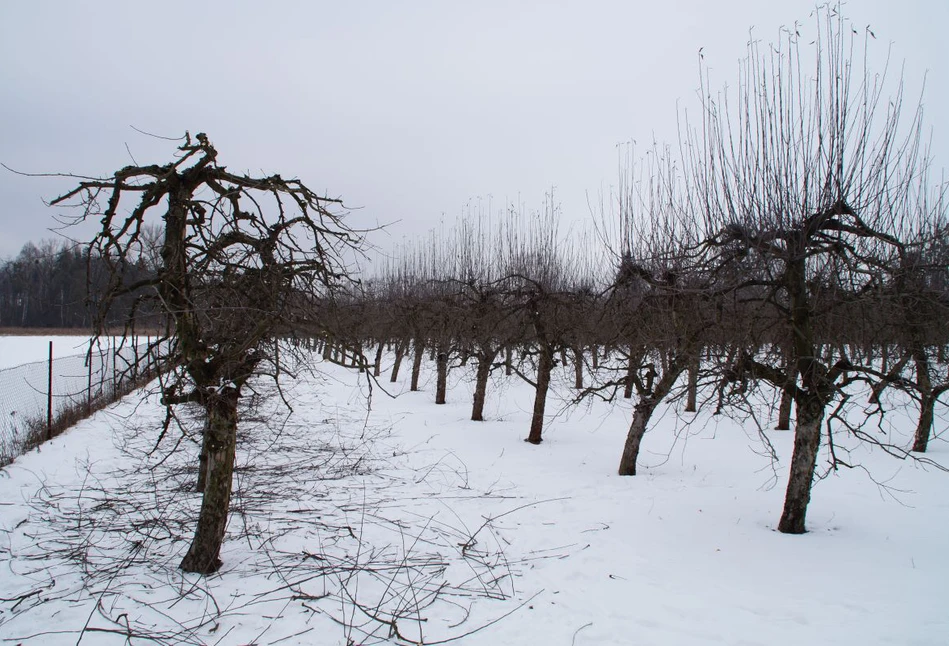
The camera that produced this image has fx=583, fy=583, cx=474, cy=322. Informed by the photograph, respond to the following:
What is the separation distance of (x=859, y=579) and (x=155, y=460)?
8.79 m

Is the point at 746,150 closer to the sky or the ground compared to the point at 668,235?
closer to the sky

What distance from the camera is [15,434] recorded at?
9602 millimetres

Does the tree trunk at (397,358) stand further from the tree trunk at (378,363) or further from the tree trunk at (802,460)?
the tree trunk at (802,460)

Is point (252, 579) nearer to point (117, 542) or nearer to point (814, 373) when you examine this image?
point (117, 542)

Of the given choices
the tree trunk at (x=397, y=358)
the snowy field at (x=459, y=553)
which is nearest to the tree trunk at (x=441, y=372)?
the tree trunk at (x=397, y=358)

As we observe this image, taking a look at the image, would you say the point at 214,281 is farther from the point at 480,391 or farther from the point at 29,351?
the point at 29,351

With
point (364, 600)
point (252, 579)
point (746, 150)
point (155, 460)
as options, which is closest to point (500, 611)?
point (364, 600)

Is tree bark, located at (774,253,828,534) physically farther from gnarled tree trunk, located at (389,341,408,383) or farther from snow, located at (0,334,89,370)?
snow, located at (0,334,89,370)

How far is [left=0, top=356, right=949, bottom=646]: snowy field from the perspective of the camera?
4.07 meters

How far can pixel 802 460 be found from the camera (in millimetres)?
5973

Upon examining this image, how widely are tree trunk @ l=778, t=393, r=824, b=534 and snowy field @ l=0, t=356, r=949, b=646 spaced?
21 centimetres

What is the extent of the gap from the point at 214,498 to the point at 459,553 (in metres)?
2.23

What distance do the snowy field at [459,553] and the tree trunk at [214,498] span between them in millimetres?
154

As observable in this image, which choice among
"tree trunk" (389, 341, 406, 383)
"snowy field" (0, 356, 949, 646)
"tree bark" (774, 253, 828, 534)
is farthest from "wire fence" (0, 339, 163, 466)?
"tree trunk" (389, 341, 406, 383)
